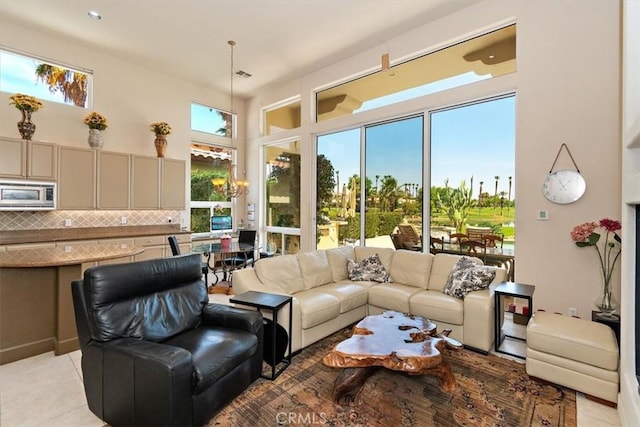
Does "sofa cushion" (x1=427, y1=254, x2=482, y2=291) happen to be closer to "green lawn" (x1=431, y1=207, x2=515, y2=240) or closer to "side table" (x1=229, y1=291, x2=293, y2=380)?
"green lawn" (x1=431, y1=207, x2=515, y2=240)

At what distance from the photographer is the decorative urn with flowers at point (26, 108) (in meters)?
4.41

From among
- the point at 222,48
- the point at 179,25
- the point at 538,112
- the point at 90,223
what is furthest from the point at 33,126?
the point at 538,112

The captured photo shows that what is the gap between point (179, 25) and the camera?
182 inches

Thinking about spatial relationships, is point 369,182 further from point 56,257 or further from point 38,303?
point 38,303

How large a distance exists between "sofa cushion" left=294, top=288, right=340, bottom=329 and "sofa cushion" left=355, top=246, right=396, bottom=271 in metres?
1.15

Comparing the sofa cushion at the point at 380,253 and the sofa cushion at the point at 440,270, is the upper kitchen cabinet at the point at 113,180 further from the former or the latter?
the sofa cushion at the point at 440,270

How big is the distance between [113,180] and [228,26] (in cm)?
318

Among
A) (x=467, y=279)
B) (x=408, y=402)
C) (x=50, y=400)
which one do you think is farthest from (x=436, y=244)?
(x=50, y=400)

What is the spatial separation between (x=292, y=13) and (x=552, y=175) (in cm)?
392

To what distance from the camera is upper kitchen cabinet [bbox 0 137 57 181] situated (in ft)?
14.1

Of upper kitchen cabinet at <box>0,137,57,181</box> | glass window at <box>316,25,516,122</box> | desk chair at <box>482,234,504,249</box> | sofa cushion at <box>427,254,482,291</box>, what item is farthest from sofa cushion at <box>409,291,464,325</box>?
upper kitchen cabinet at <box>0,137,57,181</box>

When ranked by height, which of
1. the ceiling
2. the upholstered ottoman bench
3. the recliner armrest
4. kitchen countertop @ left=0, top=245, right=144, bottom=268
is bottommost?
the upholstered ottoman bench

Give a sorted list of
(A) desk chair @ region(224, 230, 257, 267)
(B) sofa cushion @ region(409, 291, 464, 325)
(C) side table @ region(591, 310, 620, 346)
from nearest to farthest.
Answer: (C) side table @ region(591, 310, 620, 346)
(B) sofa cushion @ region(409, 291, 464, 325)
(A) desk chair @ region(224, 230, 257, 267)

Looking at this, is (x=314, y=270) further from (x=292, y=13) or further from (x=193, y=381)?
(x=292, y=13)
